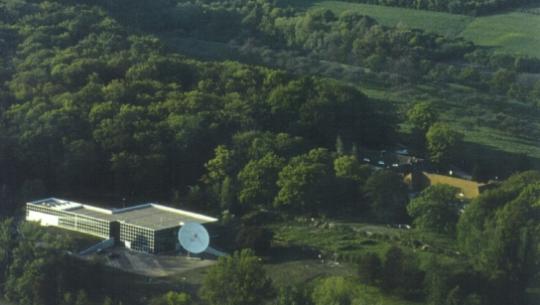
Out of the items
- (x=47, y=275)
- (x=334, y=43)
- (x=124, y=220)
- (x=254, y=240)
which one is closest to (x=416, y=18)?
(x=334, y=43)

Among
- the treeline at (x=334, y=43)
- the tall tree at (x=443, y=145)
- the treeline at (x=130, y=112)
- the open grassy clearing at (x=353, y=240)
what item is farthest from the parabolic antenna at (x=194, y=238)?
the treeline at (x=334, y=43)

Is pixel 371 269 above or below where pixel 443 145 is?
above

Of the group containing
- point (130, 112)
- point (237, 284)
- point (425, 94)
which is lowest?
point (425, 94)

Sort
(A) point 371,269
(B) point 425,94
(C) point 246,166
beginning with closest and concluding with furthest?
(A) point 371,269 → (C) point 246,166 → (B) point 425,94

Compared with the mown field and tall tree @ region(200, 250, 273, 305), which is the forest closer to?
tall tree @ region(200, 250, 273, 305)

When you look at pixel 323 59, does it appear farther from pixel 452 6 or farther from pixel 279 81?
pixel 279 81

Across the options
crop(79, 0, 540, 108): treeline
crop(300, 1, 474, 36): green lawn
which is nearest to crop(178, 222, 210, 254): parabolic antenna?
crop(79, 0, 540, 108): treeline

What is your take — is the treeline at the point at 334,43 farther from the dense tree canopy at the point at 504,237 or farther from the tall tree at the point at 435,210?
the dense tree canopy at the point at 504,237

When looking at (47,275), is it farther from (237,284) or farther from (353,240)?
(353,240)
